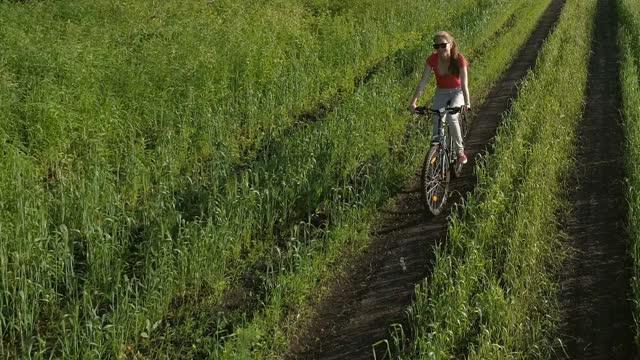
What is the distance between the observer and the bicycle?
681 cm

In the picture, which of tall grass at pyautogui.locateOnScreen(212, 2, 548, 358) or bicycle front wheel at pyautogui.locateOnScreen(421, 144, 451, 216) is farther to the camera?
bicycle front wheel at pyautogui.locateOnScreen(421, 144, 451, 216)

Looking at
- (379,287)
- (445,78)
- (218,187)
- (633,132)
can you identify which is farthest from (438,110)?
(633,132)

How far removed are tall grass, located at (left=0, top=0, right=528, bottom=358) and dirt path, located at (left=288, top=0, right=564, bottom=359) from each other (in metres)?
0.83

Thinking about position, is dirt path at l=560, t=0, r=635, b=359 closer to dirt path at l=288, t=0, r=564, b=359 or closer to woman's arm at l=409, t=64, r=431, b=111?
dirt path at l=288, t=0, r=564, b=359

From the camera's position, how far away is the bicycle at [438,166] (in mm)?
6812

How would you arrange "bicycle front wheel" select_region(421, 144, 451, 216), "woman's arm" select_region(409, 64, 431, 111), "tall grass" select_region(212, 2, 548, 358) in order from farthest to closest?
"woman's arm" select_region(409, 64, 431, 111) < "bicycle front wheel" select_region(421, 144, 451, 216) < "tall grass" select_region(212, 2, 548, 358)

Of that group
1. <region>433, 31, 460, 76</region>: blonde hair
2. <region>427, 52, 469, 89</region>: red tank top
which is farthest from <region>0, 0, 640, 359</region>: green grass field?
<region>433, 31, 460, 76</region>: blonde hair

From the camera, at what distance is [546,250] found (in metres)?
5.88

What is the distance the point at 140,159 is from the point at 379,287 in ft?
12.3

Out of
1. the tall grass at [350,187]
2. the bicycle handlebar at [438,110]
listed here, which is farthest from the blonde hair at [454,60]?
the tall grass at [350,187]

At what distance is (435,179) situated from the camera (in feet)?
23.0

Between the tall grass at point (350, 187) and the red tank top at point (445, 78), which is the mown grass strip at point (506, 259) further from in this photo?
the red tank top at point (445, 78)

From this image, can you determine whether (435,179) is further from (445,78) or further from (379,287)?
(379,287)

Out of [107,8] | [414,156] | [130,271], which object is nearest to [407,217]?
[414,156]
